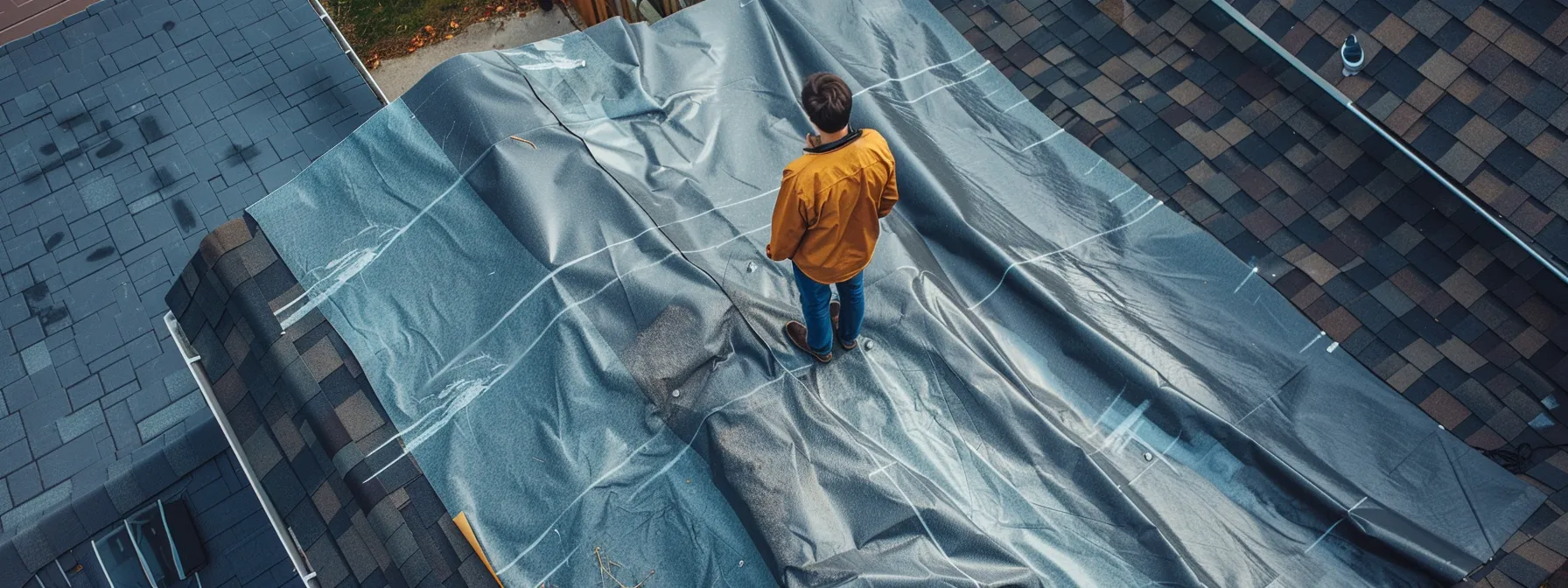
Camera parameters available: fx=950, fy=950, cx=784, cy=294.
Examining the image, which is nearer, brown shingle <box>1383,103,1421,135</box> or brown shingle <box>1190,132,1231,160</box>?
brown shingle <box>1383,103,1421,135</box>

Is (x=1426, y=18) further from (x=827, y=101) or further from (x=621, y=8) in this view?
(x=621, y=8)

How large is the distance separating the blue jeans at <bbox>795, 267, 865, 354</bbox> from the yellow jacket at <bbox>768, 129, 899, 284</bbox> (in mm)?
51

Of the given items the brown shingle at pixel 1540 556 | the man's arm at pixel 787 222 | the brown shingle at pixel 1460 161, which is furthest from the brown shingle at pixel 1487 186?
the man's arm at pixel 787 222

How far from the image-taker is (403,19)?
9648 millimetres

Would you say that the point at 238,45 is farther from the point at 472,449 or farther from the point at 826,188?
the point at 826,188

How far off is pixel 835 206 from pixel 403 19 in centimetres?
800

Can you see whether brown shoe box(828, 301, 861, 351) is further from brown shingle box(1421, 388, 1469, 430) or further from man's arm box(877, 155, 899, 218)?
brown shingle box(1421, 388, 1469, 430)

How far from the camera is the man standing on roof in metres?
3.08

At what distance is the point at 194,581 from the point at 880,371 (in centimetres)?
352

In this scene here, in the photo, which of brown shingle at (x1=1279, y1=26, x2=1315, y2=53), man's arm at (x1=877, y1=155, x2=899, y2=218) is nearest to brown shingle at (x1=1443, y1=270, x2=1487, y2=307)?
brown shingle at (x1=1279, y1=26, x2=1315, y2=53)

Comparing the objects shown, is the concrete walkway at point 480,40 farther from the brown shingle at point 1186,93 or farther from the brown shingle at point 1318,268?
the brown shingle at point 1318,268

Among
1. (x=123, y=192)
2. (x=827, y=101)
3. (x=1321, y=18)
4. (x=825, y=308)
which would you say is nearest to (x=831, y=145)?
(x=827, y=101)

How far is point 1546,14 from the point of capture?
12.8ft

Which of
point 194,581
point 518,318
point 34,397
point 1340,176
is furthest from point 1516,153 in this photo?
point 34,397
